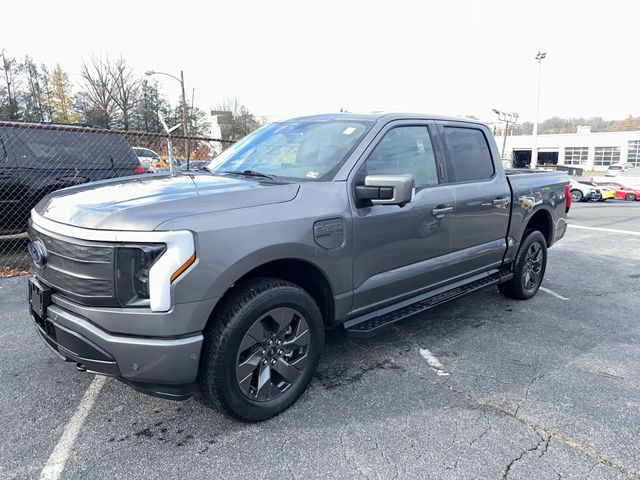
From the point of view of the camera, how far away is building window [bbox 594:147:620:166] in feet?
226

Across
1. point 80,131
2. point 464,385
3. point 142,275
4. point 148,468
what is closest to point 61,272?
point 142,275

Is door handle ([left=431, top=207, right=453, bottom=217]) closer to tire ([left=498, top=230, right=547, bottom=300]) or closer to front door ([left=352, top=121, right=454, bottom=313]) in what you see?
front door ([left=352, top=121, right=454, bottom=313])

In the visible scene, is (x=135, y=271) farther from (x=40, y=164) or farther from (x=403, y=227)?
(x=40, y=164)

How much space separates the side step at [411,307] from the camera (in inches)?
127

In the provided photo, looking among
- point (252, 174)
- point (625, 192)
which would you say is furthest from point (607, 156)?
point (252, 174)

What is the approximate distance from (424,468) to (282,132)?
2670mm

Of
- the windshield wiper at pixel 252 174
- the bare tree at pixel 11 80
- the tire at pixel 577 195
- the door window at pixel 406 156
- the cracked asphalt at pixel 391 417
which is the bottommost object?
the tire at pixel 577 195

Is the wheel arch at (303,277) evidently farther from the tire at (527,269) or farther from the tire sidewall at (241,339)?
the tire at (527,269)

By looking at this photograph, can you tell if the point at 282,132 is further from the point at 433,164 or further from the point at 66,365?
the point at 66,365

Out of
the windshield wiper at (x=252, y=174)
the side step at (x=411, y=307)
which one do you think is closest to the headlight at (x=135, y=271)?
the windshield wiper at (x=252, y=174)

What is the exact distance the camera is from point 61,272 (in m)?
2.45

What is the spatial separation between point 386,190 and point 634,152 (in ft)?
261

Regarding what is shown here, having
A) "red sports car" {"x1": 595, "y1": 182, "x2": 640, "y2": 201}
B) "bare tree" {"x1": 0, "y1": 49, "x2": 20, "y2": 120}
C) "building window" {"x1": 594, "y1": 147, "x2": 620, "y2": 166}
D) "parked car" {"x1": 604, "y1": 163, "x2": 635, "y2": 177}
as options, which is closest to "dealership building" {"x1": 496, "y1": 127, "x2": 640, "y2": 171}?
"building window" {"x1": 594, "y1": 147, "x2": 620, "y2": 166}

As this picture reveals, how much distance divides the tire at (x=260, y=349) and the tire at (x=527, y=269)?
2939 millimetres
